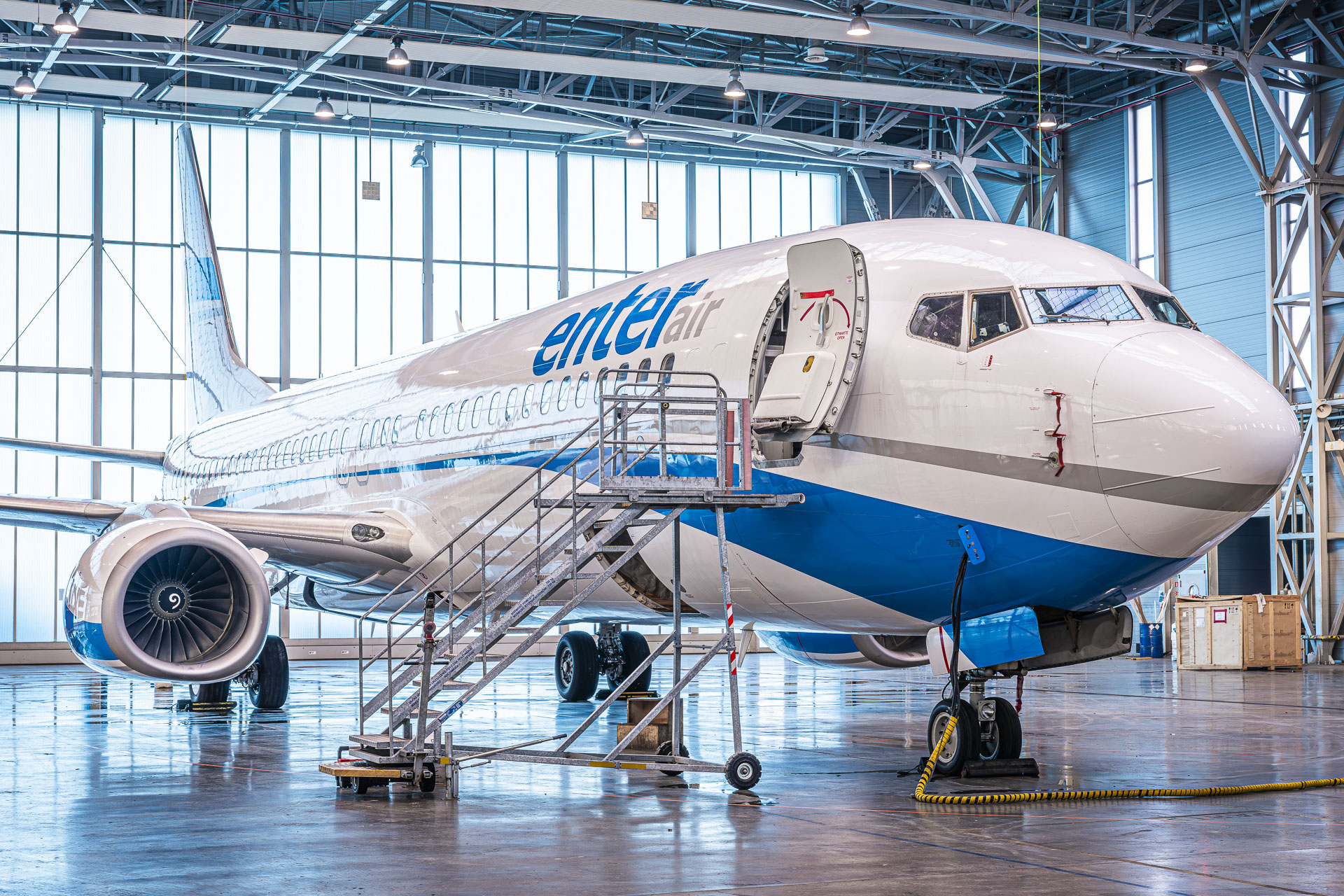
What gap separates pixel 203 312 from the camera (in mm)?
24328

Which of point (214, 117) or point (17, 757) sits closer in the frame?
point (17, 757)

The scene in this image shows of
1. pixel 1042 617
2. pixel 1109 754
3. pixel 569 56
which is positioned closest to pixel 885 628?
pixel 1042 617

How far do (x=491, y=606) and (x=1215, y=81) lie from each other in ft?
71.8

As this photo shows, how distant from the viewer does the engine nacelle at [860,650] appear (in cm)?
1195

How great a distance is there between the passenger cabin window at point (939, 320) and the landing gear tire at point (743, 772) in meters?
2.86

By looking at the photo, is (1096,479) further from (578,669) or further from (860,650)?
(578,669)

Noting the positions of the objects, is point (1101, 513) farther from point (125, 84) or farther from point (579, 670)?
point (125, 84)

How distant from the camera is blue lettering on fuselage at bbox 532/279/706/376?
448 inches

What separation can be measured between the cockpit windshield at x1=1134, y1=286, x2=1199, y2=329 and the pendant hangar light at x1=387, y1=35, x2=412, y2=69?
1768cm

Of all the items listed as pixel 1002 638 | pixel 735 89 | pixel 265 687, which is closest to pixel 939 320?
pixel 1002 638

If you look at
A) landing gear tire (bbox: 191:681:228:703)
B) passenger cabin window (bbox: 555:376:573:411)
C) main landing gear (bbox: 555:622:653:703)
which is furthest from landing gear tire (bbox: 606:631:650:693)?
passenger cabin window (bbox: 555:376:573:411)

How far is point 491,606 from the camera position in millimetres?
9914

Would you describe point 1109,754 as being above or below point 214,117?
below

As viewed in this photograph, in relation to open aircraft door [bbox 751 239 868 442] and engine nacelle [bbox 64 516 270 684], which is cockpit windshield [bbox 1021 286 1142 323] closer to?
open aircraft door [bbox 751 239 868 442]
